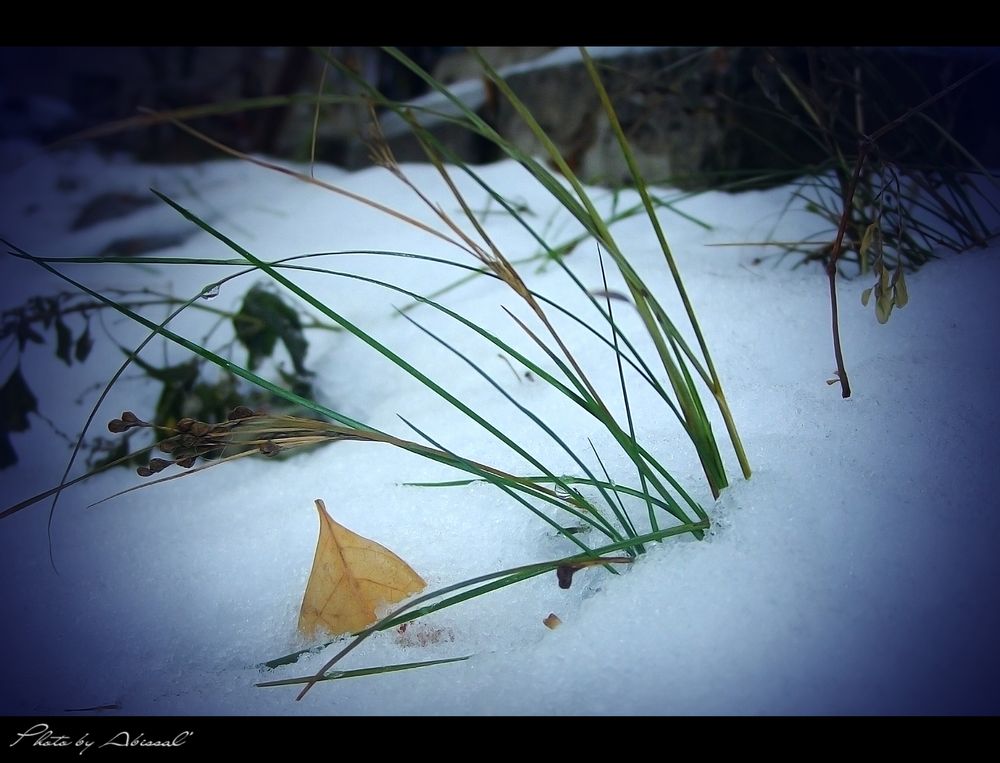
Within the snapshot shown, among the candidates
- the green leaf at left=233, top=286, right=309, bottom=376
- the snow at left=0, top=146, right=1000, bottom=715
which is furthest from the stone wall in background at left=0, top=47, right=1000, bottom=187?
the green leaf at left=233, top=286, right=309, bottom=376

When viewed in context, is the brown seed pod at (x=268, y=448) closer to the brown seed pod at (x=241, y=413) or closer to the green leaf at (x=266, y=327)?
the brown seed pod at (x=241, y=413)

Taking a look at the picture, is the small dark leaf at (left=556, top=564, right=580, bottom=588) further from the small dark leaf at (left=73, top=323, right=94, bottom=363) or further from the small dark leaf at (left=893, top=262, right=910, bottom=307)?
the small dark leaf at (left=73, top=323, right=94, bottom=363)

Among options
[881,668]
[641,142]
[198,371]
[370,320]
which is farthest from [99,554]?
[641,142]

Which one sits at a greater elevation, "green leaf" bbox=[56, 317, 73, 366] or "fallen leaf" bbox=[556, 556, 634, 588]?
"green leaf" bbox=[56, 317, 73, 366]

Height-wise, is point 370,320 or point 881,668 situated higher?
point 370,320

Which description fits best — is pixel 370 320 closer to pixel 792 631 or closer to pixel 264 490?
pixel 264 490
